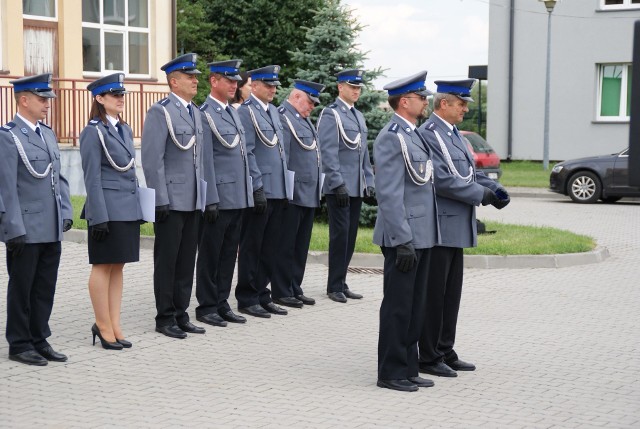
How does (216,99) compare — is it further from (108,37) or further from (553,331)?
(108,37)

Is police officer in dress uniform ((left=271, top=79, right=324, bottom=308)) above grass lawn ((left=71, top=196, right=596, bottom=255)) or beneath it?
above

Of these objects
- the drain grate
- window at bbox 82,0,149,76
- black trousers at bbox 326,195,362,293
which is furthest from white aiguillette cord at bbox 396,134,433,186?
window at bbox 82,0,149,76

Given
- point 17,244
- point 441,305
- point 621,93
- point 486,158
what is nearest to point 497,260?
point 441,305

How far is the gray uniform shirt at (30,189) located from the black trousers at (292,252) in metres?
2.99

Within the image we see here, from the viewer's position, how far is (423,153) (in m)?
7.86

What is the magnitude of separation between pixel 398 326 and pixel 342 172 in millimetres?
3956

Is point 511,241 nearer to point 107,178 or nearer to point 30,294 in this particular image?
point 107,178

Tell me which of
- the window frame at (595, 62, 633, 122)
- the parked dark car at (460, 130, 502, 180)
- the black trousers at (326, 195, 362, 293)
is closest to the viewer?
the black trousers at (326, 195, 362, 293)

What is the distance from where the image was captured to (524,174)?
104 feet

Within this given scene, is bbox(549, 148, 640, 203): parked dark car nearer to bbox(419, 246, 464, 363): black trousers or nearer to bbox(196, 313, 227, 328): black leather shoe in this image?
bbox(196, 313, 227, 328): black leather shoe

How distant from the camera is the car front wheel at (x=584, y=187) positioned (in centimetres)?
2428

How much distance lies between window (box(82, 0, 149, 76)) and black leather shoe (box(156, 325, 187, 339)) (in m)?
13.9

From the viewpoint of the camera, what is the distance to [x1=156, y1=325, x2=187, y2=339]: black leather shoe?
9305mm

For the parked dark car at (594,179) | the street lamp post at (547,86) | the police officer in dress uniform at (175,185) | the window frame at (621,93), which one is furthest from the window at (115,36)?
the window frame at (621,93)
